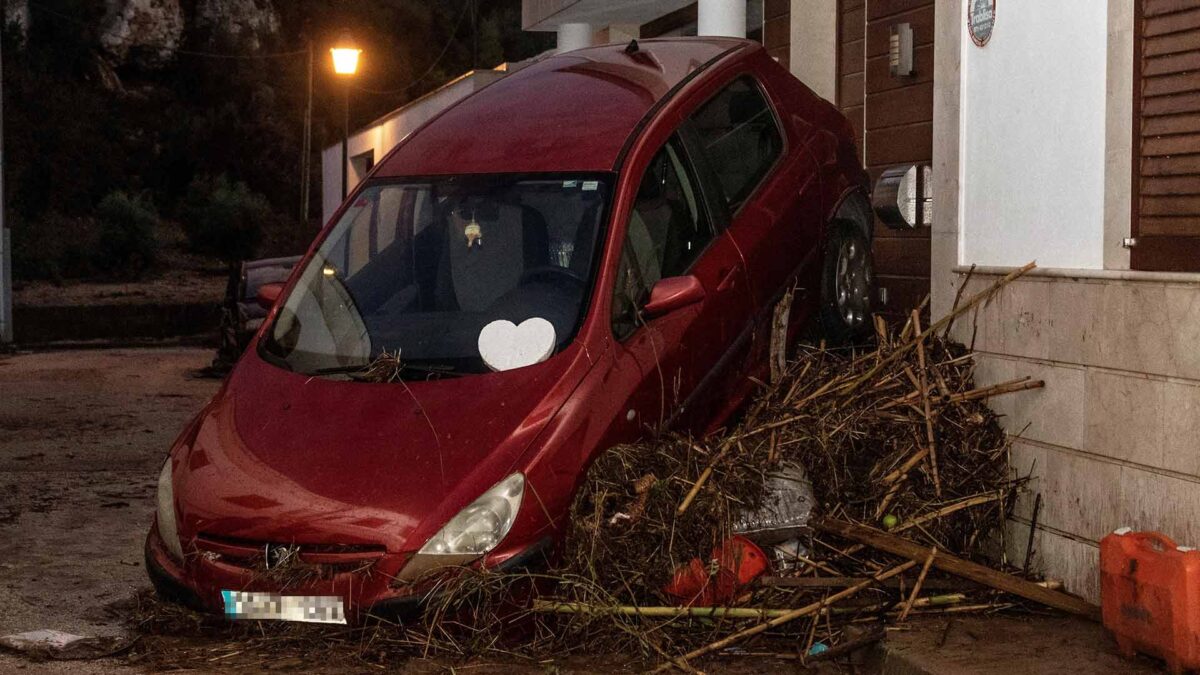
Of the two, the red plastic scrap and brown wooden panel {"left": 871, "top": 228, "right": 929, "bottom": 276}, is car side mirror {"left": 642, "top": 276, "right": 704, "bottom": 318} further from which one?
brown wooden panel {"left": 871, "top": 228, "right": 929, "bottom": 276}

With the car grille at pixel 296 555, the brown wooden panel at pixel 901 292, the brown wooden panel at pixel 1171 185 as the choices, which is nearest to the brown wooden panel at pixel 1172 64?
the brown wooden panel at pixel 1171 185

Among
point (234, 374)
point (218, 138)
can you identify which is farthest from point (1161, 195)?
point (218, 138)

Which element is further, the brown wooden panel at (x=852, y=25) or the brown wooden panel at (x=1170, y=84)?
the brown wooden panel at (x=852, y=25)

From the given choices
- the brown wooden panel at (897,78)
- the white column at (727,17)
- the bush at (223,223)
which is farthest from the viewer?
the bush at (223,223)

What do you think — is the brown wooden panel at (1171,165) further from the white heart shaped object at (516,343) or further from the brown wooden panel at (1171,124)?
the white heart shaped object at (516,343)

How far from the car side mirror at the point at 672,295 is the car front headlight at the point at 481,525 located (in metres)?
1.17

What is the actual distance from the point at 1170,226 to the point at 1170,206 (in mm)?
82

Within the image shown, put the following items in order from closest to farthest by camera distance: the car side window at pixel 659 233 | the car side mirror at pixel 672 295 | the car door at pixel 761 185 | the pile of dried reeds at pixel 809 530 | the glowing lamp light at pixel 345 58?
the pile of dried reeds at pixel 809 530, the car side mirror at pixel 672 295, the car side window at pixel 659 233, the car door at pixel 761 185, the glowing lamp light at pixel 345 58

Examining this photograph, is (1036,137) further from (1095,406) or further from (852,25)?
(852,25)

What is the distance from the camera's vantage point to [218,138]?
6106 cm

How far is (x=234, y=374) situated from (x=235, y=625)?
1.39 meters

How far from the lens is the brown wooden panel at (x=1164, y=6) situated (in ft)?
21.0

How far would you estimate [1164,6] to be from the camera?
657cm

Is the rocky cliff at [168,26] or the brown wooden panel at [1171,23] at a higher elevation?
the rocky cliff at [168,26]
